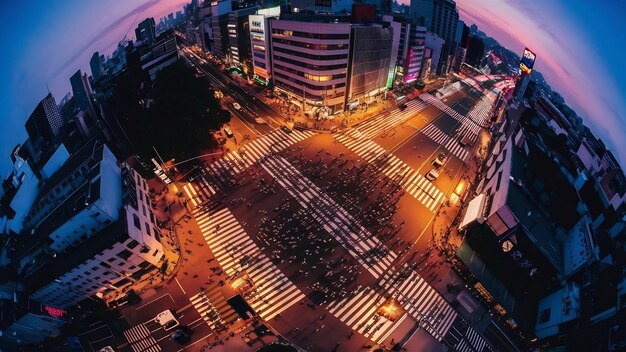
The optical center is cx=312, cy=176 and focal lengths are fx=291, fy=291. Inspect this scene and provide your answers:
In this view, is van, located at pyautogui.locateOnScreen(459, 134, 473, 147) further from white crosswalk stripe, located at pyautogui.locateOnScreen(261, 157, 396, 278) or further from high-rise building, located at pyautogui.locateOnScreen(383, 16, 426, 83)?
white crosswalk stripe, located at pyautogui.locateOnScreen(261, 157, 396, 278)

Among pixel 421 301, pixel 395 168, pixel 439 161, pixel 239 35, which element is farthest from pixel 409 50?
pixel 421 301

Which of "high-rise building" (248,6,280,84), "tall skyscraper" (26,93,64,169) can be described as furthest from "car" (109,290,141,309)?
"high-rise building" (248,6,280,84)

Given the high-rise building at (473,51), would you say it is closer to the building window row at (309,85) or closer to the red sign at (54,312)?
the building window row at (309,85)

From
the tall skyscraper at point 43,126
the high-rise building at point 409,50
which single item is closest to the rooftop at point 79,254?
the tall skyscraper at point 43,126

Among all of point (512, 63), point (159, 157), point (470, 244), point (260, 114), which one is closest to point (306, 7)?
point (260, 114)

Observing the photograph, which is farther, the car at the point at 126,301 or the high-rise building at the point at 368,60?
the high-rise building at the point at 368,60

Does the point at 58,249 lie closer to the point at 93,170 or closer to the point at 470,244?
the point at 93,170
